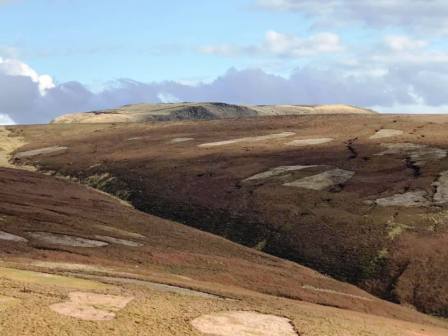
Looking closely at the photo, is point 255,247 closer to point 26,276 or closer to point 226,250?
point 226,250

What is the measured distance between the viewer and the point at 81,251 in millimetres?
38562

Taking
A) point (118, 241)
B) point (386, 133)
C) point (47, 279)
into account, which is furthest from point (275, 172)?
point (47, 279)

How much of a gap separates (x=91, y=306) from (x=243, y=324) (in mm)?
5532

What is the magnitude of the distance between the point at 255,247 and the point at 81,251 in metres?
18.8

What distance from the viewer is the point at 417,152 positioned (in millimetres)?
75562

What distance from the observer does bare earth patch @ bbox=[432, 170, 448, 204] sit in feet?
187

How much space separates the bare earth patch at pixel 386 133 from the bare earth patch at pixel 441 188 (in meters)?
25.5

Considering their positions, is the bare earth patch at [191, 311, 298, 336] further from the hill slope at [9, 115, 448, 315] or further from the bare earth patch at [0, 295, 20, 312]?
the hill slope at [9, 115, 448, 315]

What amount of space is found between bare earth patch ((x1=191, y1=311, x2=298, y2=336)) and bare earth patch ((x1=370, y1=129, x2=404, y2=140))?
68082 millimetres

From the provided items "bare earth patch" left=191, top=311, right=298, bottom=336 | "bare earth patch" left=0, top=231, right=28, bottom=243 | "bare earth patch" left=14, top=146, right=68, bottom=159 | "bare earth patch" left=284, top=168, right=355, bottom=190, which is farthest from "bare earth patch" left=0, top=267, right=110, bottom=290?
"bare earth patch" left=14, top=146, right=68, bottom=159

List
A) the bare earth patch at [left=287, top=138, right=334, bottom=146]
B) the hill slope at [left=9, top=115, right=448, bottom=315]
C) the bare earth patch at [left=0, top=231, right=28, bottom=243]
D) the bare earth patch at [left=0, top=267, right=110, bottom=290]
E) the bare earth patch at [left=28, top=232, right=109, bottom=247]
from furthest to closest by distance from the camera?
1. the bare earth patch at [left=287, top=138, right=334, bottom=146]
2. the hill slope at [left=9, top=115, right=448, bottom=315]
3. the bare earth patch at [left=28, top=232, right=109, bottom=247]
4. the bare earth patch at [left=0, top=231, right=28, bottom=243]
5. the bare earth patch at [left=0, top=267, right=110, bottom=290]

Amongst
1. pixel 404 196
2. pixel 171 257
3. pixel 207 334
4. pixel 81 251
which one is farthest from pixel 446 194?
pixel 207 334

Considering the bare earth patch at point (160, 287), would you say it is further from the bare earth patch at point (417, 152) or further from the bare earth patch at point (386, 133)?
the bare earth patch at point (386, 133)

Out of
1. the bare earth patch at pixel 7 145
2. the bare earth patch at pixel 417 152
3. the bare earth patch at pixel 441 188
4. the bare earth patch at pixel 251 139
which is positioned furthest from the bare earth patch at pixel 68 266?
the bare earth patch at pixel 7 145
